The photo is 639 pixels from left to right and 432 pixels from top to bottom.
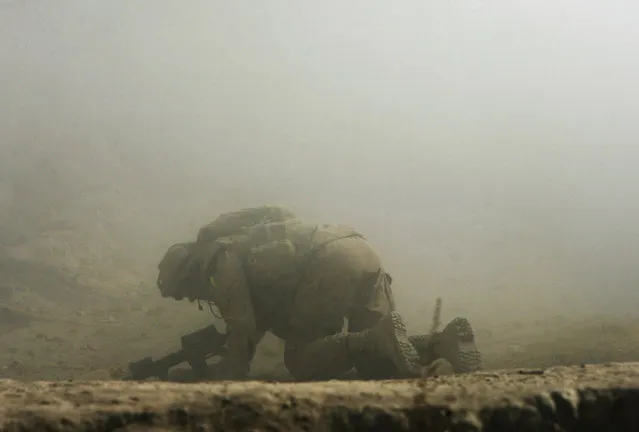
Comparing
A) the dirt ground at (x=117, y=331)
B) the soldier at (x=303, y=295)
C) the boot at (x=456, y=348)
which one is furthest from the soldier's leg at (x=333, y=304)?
the dirt ground at (x=117, y=331)

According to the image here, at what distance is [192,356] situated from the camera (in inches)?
168

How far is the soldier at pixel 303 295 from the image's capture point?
3439 mm

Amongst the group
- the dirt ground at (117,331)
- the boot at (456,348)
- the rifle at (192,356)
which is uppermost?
the boot at (456,348)

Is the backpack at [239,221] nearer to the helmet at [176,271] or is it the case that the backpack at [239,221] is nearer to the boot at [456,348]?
the helmet at [176,271]

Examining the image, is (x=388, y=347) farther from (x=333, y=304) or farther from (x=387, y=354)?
(x=333, y=304)

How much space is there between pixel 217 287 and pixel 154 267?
148 inches

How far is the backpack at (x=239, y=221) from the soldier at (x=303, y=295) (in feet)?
0.06

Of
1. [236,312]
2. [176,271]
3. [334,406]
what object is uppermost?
[334,406]

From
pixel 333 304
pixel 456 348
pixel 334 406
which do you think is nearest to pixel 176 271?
pixel 333 304

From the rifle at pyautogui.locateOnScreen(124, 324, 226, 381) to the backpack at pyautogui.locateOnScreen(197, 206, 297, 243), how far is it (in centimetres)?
65

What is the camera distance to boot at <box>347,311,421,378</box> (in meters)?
3.29

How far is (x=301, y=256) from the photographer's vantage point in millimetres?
3867

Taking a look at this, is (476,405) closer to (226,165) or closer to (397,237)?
(397,237)

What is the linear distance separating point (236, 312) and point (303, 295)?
0.42 metres
